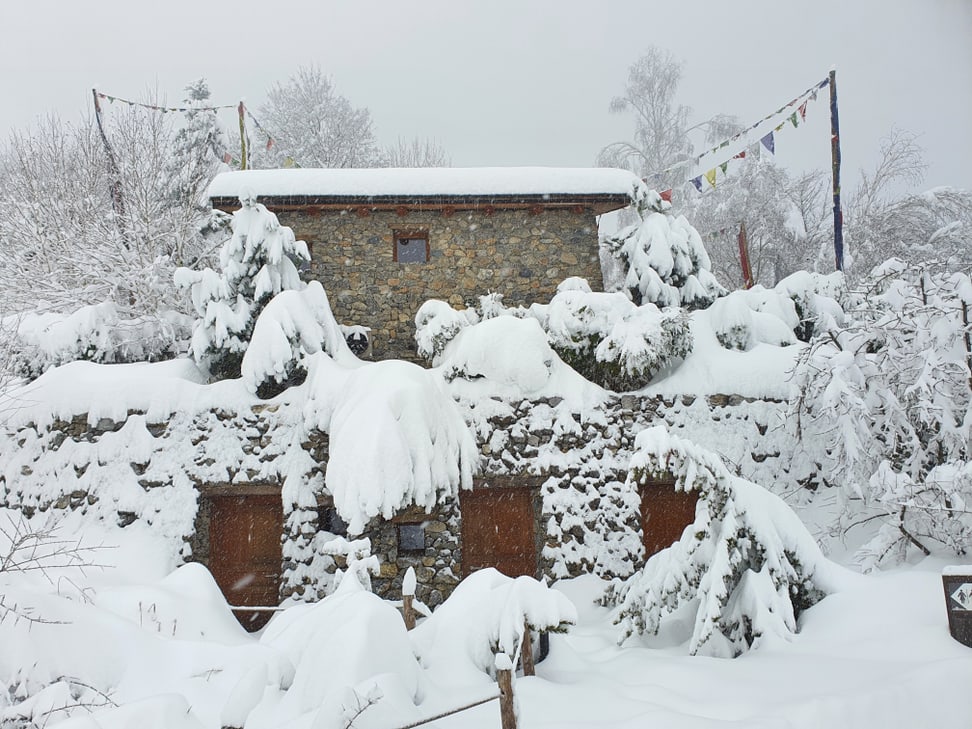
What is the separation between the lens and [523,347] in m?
7.63

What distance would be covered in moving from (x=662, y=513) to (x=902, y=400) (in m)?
2.79

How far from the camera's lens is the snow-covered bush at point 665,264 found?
9.66 metres

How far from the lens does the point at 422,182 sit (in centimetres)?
1002

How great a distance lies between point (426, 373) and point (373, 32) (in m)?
30.3

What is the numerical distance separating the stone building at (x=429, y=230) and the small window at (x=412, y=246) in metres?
0.02

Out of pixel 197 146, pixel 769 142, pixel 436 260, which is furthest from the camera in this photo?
pixel 197 146

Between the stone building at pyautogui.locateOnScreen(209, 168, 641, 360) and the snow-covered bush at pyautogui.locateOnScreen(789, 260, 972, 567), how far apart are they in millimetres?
4477

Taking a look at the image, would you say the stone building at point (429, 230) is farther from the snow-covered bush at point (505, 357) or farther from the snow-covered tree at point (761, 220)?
the snow-covered tree at point (761, 220)

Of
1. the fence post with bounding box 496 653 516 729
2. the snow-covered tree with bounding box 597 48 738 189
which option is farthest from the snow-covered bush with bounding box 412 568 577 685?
the snow-covered tree with bounding box 597 48 738 189

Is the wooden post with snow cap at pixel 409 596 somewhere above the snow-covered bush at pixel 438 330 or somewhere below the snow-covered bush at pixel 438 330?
below

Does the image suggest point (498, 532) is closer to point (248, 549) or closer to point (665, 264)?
point (248, 549)

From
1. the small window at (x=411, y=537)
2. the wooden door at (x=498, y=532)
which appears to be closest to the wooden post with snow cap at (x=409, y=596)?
the small window at (x=411, y=537)

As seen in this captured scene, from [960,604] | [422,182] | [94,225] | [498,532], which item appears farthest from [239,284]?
[960,604]

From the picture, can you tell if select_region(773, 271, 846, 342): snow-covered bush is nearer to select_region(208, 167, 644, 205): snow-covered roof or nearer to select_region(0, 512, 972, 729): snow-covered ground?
select_region(208, 167, 644, 205): snow-covered roof
